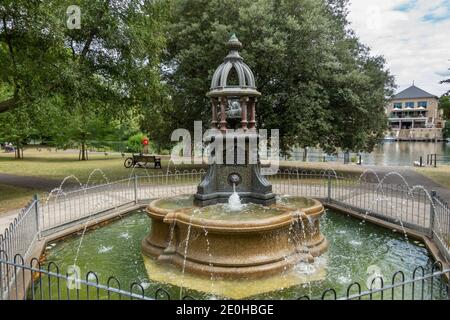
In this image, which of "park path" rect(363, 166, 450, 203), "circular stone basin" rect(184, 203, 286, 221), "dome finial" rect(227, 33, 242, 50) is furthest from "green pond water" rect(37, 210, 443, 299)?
"park path" rect(363, 166, 450, 203)

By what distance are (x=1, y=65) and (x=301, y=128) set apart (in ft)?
44.4

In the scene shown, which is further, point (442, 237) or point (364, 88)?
point (364, 88)

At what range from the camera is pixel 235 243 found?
7500mm

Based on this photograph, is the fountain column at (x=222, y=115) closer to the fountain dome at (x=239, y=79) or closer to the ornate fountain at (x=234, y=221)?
the ornate fountain at (x=234, y=221)

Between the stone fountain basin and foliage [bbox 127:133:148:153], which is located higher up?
foliage [bbox 127:133:148:153]

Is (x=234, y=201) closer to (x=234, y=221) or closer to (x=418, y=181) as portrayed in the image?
(x=234, y=221)

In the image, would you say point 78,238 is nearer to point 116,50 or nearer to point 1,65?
point 1,65

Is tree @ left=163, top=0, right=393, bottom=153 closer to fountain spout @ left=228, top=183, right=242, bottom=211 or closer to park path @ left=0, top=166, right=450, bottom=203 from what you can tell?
park path @ left=0, top=166, right=450, bottom=203

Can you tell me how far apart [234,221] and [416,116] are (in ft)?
369

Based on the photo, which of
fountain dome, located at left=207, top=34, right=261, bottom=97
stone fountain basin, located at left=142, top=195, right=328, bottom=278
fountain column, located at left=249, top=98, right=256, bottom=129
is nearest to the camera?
stone fountain basin, located at left=142, top=195, right=328, bottom=278

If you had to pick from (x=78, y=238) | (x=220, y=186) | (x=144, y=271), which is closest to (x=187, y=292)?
(x=144, y=271)

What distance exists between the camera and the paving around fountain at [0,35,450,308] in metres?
6.63

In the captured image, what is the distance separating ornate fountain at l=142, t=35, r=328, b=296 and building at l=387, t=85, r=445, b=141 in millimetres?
100105

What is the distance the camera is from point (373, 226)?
Result: 10930 mm
